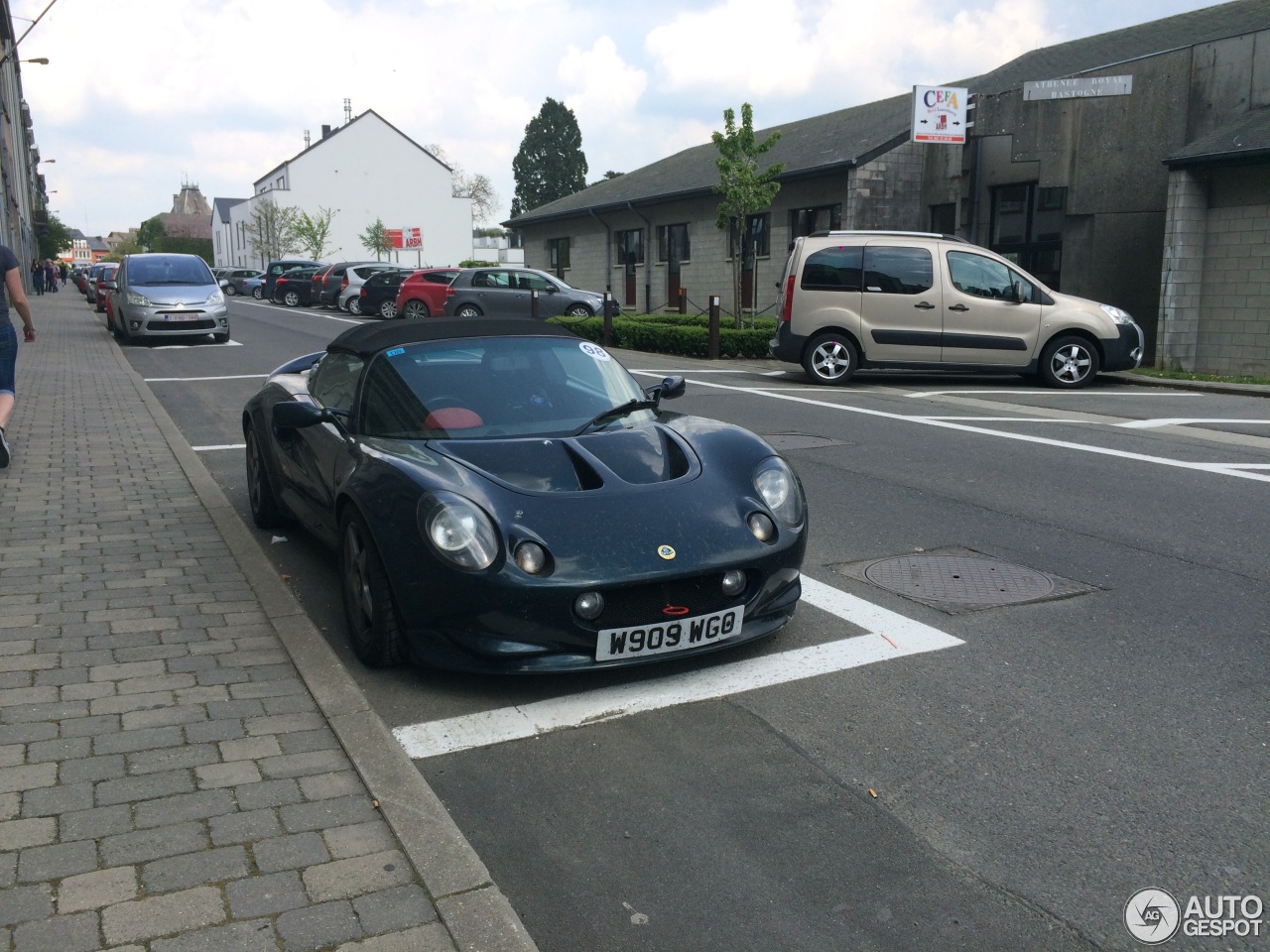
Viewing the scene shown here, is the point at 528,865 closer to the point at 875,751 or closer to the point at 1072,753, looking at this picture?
the point at 875,751

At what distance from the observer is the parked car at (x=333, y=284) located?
119ft

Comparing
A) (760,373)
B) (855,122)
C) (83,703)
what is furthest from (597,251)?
(83,703)

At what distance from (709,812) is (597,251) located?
3602 cm

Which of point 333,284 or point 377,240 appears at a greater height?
point 377,240

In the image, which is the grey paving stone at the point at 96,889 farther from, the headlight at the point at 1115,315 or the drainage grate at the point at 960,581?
the headlight at the point at 1115,315

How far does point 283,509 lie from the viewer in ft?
21.3

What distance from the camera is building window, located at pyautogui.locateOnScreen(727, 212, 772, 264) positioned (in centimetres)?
2947

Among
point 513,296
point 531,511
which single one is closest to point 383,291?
point 513,296

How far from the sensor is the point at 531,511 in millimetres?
4230

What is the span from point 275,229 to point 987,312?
7003 cm

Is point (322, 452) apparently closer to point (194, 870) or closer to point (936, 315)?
point (194, 870)

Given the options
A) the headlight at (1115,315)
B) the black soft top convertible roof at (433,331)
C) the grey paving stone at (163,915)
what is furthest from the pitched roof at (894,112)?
the grey paving stone at (163,915)

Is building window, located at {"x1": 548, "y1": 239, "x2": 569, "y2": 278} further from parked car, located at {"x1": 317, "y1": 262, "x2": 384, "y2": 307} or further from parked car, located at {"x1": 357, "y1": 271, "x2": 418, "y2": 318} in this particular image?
parked car, located at {"x1": 357, "y1": 271, "x2": 418, "y2": 318}

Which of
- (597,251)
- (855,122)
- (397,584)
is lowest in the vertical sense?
(397,584)
